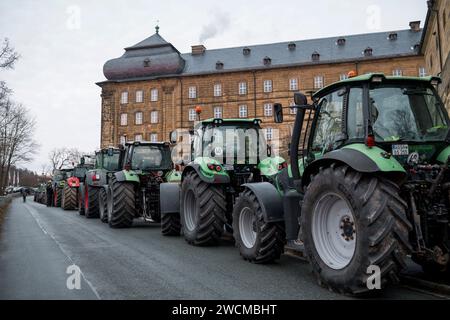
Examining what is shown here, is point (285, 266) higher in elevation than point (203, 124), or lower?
lower

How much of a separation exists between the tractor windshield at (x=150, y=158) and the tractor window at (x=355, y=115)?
28.7 feet

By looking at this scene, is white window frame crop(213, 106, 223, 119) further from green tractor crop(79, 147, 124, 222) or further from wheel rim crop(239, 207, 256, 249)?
wheel rim crop(239, 207, 256, 249)

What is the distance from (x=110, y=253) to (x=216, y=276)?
2.74m

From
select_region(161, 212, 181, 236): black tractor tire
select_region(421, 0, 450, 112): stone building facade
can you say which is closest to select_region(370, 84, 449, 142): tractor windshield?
select_region(161, 212, 181, 236): black tractor tire

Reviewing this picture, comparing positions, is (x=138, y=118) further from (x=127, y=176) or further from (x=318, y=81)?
(x=127, y=176)

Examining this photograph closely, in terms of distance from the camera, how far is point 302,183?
5.46 metres

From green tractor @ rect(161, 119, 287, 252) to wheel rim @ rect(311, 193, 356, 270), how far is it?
2.94 m

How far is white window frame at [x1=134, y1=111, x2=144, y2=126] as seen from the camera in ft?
198

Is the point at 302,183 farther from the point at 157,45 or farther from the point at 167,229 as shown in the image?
the point at 157,45

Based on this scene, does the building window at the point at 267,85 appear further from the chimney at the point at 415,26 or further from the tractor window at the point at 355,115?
the tractor window at the point at 355,115

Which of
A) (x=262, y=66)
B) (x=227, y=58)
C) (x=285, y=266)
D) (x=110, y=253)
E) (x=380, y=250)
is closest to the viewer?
(x=380, y=250)

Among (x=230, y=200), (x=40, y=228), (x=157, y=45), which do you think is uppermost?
(x=157, y=45)

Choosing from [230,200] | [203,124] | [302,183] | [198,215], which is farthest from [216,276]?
[203,124]

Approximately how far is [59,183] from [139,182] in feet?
53.6
